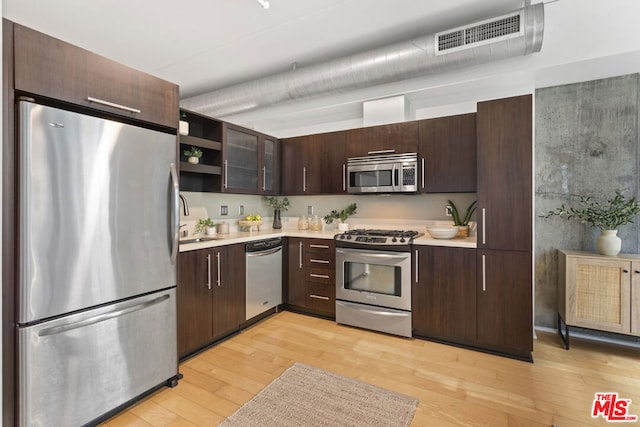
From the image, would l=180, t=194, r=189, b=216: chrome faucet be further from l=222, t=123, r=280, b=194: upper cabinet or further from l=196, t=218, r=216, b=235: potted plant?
l=222, t=123, r=280, b=194: upper cabinet

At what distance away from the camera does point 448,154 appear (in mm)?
3043

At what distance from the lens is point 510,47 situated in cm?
243

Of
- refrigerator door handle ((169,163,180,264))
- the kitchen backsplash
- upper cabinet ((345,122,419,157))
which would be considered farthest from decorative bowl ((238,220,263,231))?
refrigerator door handle ((169,163,180,264))

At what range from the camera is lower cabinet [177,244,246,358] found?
2428 millimetres

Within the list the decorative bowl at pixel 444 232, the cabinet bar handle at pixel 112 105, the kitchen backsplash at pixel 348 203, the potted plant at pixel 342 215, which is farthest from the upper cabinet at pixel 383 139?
the cabinet bar handle at pixel 112 105

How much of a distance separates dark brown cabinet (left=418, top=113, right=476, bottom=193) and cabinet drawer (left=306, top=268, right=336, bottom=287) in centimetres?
135

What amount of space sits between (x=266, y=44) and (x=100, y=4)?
54.3 inches

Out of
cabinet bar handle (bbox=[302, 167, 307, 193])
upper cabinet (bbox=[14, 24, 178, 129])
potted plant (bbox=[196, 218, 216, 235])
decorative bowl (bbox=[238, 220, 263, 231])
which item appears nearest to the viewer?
upper cabinet (bbox=[14, 24, 178, 129])

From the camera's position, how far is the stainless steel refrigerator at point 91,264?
146cm

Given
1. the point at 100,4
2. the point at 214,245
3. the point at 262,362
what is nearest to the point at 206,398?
the point at 262,362

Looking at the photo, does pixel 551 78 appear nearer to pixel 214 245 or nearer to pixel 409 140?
pixel 409 140

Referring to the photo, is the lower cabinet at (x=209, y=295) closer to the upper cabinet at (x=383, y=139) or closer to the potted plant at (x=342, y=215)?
the potted plant at (x=342, y=215)

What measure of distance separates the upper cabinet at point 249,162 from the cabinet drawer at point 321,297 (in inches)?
53.4

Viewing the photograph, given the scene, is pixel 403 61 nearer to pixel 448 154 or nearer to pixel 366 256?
pixel 448 154
